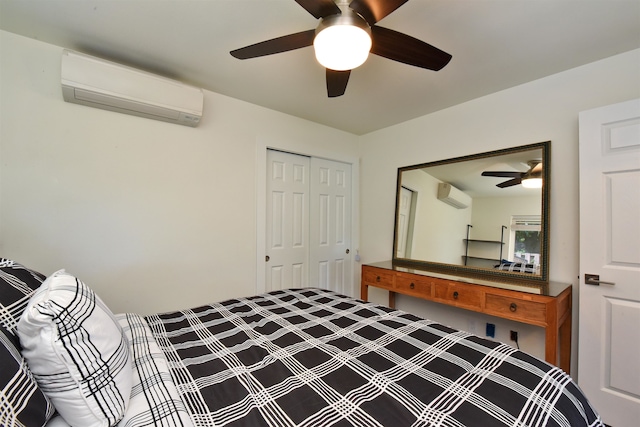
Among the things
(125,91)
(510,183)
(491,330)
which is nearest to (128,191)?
(125,91)

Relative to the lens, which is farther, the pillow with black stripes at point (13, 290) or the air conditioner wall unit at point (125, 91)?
the air conditioner wall unit at point (125, 91)

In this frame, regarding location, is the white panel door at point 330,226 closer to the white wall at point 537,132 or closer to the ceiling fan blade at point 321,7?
the white wall at point 537,132

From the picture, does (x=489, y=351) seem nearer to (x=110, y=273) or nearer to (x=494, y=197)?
(x=494, y=197)

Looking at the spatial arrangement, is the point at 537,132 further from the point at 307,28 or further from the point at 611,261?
the point at 307,28

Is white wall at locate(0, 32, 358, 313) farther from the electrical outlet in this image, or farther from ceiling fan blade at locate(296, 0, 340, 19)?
the electrical outlet

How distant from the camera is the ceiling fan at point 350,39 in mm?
1099

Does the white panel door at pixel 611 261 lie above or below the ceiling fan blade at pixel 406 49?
below

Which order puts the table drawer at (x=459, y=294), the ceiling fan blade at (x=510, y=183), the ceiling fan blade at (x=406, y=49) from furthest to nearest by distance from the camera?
1. the ceiling fan blade at (x=510, y=183)
2. the table drawer at (x=459, y=294)
3. the ceiling fan blade at (x=406, y=49)

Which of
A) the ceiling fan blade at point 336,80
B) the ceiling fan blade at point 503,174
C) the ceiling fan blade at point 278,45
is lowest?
the ceiling fan blade at point 503,174

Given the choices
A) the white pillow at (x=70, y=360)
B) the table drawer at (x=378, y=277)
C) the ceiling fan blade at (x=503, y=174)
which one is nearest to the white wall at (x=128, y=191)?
the table drawer at (x=378, y=277)

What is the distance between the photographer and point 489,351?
1104mm

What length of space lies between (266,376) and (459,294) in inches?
67.8

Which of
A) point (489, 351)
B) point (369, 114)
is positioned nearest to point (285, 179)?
point (369, 114)

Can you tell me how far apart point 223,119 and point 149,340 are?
1.91m
